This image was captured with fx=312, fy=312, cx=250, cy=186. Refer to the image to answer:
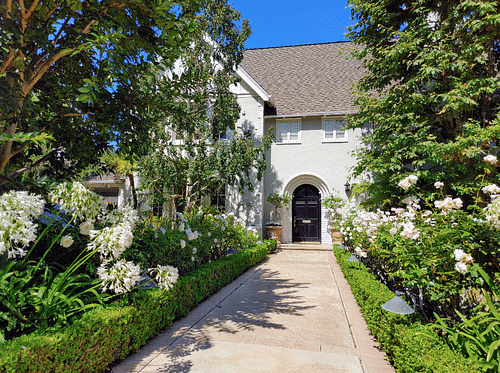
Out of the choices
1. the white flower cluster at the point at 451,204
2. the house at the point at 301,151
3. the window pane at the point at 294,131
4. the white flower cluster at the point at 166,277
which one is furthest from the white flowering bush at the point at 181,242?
the window pane at the point at 294,131

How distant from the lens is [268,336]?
15.6ft

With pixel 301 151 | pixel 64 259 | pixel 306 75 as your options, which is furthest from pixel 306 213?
pixel 64 259

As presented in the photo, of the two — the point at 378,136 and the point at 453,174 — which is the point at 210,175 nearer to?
the point at 378,136

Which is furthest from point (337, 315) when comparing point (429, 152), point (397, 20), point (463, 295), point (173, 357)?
point (397, 20)

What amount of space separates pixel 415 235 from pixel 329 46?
65.8ft

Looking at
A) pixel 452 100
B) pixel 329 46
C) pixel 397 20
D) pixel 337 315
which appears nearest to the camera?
pixel 337 315

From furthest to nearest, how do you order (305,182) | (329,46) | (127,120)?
(329,46) < (305,182) < (127,120)

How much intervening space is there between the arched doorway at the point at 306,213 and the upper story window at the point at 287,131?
271 cm

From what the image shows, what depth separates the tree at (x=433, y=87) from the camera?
33.1 ft

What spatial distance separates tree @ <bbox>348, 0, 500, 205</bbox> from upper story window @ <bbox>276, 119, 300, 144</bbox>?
15.3ft

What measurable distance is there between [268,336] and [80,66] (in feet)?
17.4

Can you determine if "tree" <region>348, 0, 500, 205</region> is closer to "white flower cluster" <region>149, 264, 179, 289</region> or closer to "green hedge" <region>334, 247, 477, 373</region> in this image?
"green hedge" <region>334, 247, 477, 373</region>

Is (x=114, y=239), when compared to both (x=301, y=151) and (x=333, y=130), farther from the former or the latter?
(x=333, y=130)

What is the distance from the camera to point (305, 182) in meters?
17.1
